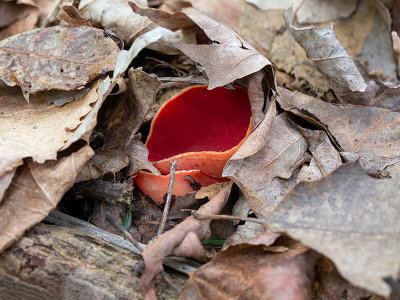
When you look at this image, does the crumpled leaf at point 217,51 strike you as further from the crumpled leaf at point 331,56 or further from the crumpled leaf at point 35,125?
the crumpled leaf at point 35,125

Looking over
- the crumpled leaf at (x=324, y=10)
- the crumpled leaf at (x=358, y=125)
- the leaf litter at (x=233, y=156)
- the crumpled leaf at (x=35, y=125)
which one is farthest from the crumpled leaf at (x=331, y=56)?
the crumpled leaf at (x=35, y=125)

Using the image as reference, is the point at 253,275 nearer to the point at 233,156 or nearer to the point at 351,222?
the point at 351,222

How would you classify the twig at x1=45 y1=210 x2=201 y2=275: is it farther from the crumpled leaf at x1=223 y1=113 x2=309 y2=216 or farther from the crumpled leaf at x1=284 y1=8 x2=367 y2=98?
the crumpled leaf at x1=284 y1=8 x2=367 y2=98

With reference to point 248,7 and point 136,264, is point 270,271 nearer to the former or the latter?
point 136,264

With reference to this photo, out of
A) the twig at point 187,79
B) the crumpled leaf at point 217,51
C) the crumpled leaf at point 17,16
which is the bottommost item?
the twig at point 187,79

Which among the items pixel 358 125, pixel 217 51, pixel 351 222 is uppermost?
pixel 217 51

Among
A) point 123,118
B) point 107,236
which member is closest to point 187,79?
point 123,118
